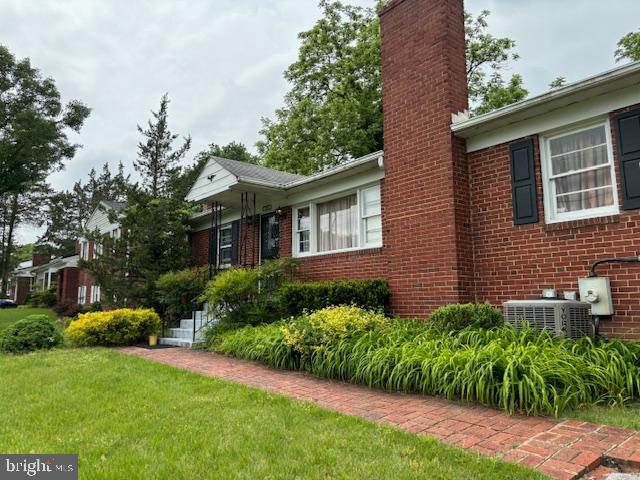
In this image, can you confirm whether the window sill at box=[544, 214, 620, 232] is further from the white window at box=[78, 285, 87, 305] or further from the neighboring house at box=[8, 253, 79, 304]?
the neighboring house at box=[8, 253, 79, 304]

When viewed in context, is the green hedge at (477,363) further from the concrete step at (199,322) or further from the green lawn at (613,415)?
the concrete step at (199,322)

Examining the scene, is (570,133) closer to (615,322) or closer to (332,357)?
(615,322)

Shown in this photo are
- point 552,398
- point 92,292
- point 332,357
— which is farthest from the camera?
point 92,292

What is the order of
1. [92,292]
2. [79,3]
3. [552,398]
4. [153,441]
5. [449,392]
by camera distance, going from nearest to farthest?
[153,441], [552,398], [449,392], [79,3], [92,292]

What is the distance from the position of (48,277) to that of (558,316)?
41853 mm

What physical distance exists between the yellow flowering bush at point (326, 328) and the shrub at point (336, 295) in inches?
37.1

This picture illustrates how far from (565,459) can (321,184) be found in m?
8.09

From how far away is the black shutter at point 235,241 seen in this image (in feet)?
43.0

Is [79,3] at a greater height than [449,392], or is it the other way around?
[79,3]

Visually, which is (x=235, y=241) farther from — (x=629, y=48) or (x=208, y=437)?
(x=629, y=48)

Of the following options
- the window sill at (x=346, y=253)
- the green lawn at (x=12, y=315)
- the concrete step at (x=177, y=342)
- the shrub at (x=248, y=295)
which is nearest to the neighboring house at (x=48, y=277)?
the green lawn at (x=12, y=315)

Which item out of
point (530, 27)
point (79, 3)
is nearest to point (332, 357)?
point (79, 3)

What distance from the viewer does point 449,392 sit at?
4.42 m

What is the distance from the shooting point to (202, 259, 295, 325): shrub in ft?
30.6
